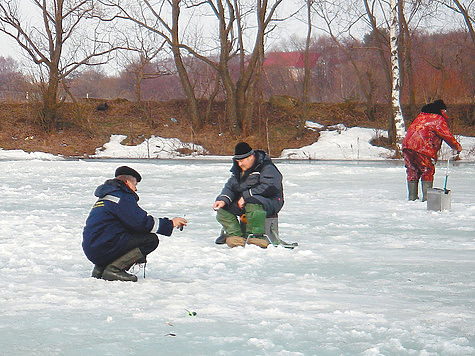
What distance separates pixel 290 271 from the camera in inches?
252

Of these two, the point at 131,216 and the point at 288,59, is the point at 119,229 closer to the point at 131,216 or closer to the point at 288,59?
the point at 131,216

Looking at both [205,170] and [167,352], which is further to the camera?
[205,170]

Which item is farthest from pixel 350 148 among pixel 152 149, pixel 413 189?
pixel 413 189

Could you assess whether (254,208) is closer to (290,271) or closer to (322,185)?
(290,271)

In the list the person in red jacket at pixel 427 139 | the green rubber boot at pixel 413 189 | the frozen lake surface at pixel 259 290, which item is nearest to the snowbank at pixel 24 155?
the frozen lake surface at pixel 259 290

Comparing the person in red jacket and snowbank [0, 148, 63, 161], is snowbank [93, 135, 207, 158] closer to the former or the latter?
snowbank [0, 148, 63, 161]

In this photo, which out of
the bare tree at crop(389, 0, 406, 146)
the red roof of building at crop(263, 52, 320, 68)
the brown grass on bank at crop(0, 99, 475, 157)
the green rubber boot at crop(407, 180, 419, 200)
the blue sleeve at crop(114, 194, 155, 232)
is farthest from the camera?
the red roof of building at crop(263, 52, 320, 68)

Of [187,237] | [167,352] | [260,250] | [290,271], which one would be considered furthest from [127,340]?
[187,237]

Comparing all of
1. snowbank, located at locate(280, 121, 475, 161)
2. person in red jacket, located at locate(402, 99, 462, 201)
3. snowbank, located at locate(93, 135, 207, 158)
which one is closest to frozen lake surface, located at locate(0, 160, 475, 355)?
person in red jacket, located at locate(402, 99, 462, 201)

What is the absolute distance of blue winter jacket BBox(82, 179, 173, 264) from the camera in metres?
5.59

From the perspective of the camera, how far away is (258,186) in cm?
765

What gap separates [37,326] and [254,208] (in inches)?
141

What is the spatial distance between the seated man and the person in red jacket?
453 cm

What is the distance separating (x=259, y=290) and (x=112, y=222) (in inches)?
53.3
